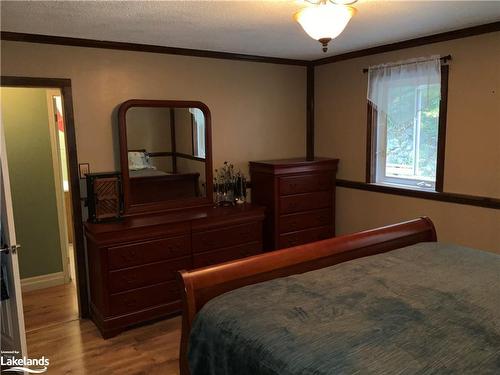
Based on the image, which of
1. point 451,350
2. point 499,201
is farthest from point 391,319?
point 499,201

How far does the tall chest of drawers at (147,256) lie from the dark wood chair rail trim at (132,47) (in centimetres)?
137

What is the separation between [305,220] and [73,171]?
214 centimetres

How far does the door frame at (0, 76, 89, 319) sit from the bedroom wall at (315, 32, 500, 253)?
2527 mm

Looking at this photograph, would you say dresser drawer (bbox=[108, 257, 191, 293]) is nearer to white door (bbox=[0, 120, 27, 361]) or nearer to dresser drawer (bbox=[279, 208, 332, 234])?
white door (bbox=[0, 120, 27, 361])

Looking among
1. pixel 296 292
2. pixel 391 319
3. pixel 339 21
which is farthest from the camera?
pixel 339 21

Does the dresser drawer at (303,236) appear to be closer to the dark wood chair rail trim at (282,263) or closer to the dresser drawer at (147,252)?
the dresser drawer at (147,252)

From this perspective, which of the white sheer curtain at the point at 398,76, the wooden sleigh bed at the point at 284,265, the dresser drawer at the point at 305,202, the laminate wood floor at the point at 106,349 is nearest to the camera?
the wooden sleigh bed at the point at 284,265

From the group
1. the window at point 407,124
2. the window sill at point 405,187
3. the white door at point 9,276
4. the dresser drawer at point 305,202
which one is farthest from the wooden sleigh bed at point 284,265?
the dresser drawer at point 305,202

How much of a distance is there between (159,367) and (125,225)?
1040 mm

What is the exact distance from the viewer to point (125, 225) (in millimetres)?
3070

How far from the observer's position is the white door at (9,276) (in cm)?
223

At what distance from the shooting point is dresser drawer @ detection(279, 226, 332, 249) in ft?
12.8

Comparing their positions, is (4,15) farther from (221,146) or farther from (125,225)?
(221,146)

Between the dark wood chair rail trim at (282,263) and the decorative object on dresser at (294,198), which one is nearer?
the dark wood chair rail trim at (282,263)
